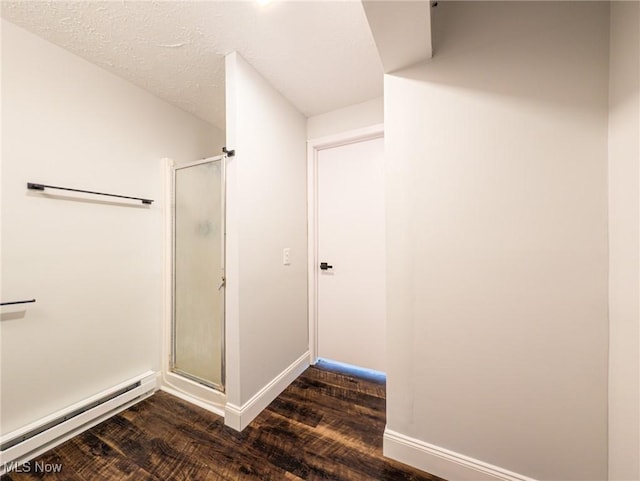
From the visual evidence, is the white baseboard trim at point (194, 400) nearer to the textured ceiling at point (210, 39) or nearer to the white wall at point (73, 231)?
the white wall at point (73, 231)

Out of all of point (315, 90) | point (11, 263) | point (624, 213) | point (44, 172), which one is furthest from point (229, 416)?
point (315, 90)

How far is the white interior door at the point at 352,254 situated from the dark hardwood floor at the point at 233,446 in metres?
0.52

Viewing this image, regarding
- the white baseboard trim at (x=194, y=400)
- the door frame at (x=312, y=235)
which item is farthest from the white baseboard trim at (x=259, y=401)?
the door frame at (x=312, y=235)

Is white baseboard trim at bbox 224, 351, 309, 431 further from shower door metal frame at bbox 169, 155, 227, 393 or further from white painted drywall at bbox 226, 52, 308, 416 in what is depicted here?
shower door metal frame at bbox 169, 155, 227, 393

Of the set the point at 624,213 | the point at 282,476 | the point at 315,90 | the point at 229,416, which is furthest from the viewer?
the point at 315,90

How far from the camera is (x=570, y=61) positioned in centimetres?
99

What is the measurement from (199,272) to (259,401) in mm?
1078

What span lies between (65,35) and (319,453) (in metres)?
2.87

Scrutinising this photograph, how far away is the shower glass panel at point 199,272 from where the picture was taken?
5.99 feet

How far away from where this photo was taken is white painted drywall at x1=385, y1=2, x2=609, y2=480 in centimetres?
98

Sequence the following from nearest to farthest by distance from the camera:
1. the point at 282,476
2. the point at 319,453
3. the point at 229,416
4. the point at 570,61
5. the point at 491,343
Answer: the point at 570,61 < the point at 491,343 < the point at 282,476 < the point at 319,453 < the point at 229,416

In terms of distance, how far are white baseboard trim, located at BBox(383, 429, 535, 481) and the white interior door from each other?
881mm

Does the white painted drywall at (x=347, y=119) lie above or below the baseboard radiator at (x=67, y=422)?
above

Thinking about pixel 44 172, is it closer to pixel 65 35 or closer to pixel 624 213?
pixel 65 35
